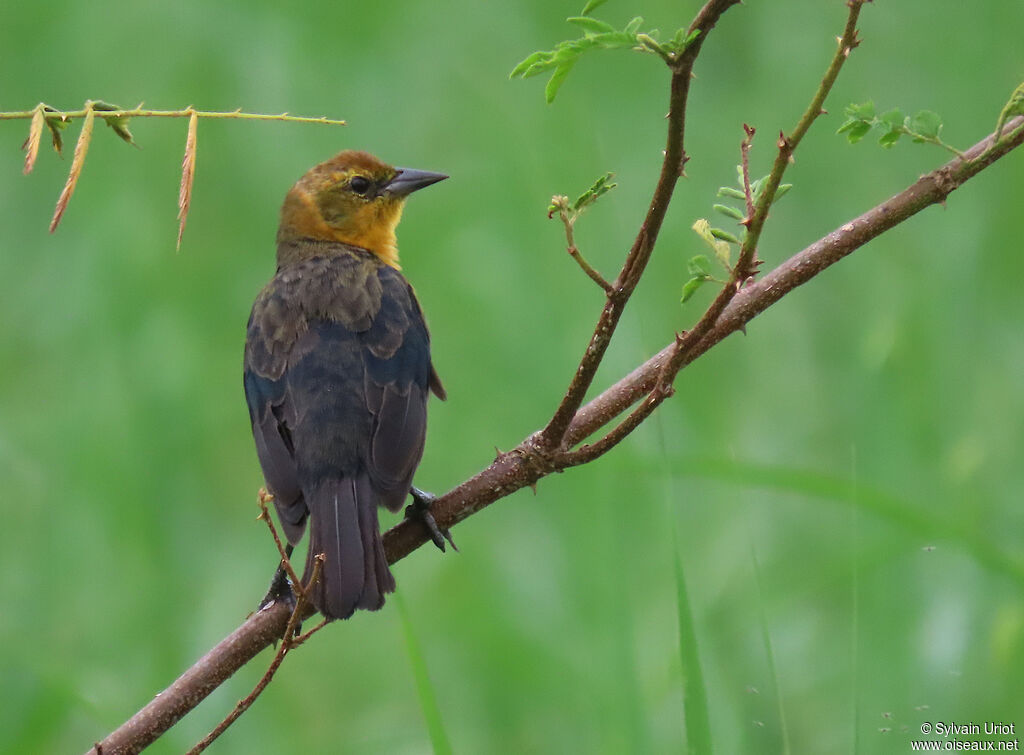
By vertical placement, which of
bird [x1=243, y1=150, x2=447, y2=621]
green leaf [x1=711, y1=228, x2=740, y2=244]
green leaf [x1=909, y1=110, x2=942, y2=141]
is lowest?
green leaf [x1=711, y1=228, x2=740, y2=244]

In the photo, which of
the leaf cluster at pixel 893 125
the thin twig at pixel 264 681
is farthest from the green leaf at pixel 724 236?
the thin twig at pixel 264 681

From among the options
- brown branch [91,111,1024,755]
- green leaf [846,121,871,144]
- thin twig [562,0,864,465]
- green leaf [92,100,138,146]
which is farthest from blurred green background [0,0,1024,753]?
green leaf [92,100,138,146]

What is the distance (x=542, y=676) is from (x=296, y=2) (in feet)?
13.5

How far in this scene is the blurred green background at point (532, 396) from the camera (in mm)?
4324

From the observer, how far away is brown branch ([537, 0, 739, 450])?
2.12 metres

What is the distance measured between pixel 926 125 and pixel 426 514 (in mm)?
1362

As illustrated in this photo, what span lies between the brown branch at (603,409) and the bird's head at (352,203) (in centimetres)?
186

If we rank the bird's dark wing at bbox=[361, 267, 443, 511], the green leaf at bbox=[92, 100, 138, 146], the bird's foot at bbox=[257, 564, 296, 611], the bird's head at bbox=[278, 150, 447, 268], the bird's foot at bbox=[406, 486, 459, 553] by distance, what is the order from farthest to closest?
the bird's head at bbox=[278, 150, 447, 268]
the bird's dark wing at bbox=[361, 267, 443, 511]
the bird's foot at bbox=[406, 486, 459, 553]
the bird's foot at bbox=[257, 564, 296, 611]
the green leaf at bbox=[92, 100, 138, 146]

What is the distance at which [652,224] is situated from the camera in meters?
2.34

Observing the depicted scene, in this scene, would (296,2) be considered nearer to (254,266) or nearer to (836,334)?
(254,266)

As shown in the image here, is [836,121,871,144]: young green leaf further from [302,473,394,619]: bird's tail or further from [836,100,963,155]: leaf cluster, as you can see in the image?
[302,473,394,619]: bird's tail

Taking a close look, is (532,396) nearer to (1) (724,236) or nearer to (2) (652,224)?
(1) (724,236)

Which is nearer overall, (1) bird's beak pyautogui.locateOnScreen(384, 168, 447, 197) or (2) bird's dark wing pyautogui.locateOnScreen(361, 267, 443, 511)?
(2) bird's dark wing pyautogui.locateOnScreen(361, 267, 443, 511)

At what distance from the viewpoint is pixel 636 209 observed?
6414 millimetres
